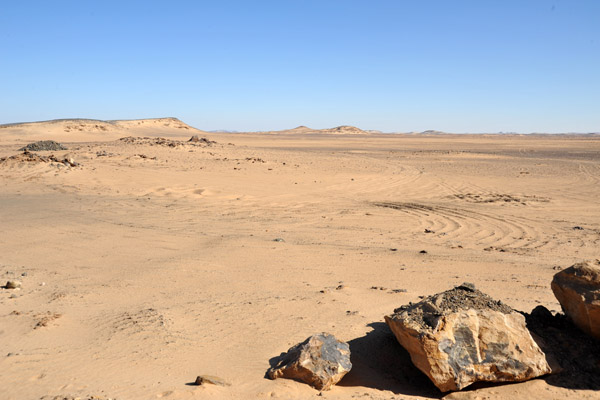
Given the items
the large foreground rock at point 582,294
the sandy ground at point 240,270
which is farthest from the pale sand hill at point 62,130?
the large foreground rock at point 582,294

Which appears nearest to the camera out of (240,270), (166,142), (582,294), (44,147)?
(582,294)

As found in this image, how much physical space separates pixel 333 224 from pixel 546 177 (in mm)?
12296

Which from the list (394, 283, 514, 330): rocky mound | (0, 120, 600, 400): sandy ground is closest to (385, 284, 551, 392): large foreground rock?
(394, 283, 514, 330): rocky mound

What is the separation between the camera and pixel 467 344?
12.6 ft

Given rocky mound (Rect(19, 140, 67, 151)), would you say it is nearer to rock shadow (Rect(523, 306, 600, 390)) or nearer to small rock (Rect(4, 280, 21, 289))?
small rock (Rect(4, 280, 21, 289))

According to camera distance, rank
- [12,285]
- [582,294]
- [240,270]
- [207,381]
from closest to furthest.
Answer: [207,381]
[582,294]
[12,285]
[240,270]

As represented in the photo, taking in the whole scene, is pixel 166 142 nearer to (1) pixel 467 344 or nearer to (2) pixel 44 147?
(2) pixel 44 147

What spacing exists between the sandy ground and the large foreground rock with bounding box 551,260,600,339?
633 mm

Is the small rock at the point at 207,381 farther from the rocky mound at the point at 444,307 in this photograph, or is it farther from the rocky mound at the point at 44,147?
the rocky mound at the point at 44,147

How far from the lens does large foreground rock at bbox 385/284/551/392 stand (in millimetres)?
3758

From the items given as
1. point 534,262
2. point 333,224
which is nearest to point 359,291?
point 534,262

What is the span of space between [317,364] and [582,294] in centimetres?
227

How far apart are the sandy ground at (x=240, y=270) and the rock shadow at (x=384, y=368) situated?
0.02 meters

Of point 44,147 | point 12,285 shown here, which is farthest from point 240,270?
point 44,147
